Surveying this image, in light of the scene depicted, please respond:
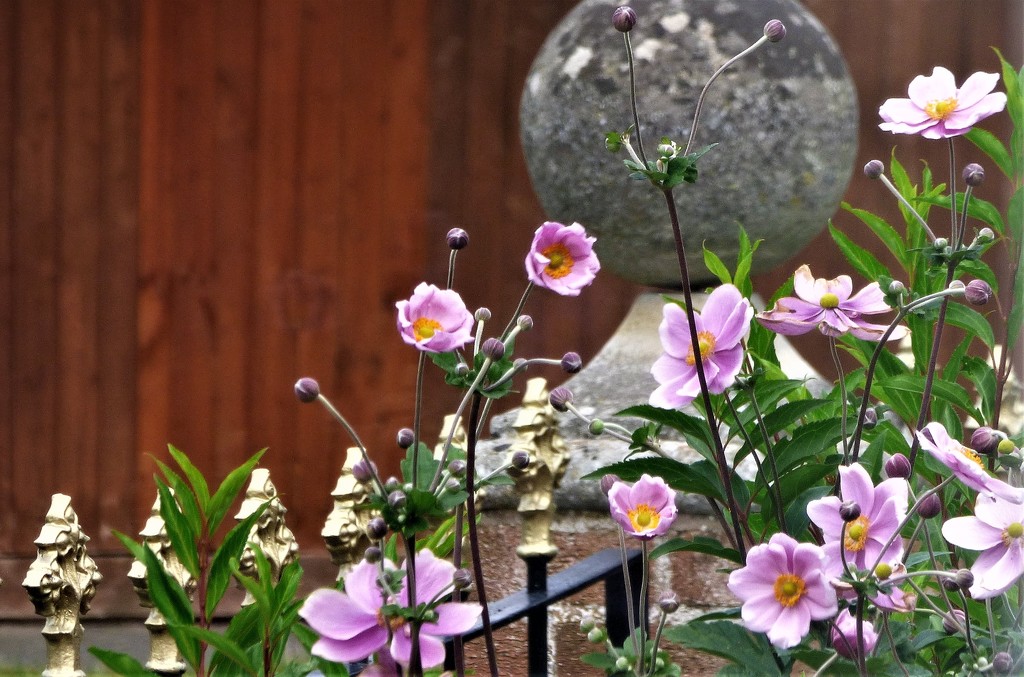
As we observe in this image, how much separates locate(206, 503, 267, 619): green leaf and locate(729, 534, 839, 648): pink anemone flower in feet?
1.45

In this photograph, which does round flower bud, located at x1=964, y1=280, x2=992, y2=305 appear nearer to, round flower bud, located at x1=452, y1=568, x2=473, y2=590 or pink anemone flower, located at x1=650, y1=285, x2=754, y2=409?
pink anemone flower, located at x1=650, y1=285, x2=754, y2=409

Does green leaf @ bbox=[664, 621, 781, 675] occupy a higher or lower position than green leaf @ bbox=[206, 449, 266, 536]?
lower

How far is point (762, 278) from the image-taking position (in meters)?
4.33

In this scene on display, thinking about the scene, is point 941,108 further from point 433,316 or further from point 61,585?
point 61,585

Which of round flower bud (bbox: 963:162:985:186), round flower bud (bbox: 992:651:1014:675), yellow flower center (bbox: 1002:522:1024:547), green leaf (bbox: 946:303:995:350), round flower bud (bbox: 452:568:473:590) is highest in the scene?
round flower bud (bbox: 963:162:985:186)

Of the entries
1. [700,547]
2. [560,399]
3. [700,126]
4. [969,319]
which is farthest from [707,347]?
[700,126]

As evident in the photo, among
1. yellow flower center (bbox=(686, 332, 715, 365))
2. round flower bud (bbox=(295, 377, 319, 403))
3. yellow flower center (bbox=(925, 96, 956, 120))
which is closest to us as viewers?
round flower bud (bbox=(295, 377, 319, 403))

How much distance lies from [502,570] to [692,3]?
1139 millimetres

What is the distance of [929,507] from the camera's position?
2.79ft

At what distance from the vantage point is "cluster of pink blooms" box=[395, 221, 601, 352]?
82cm

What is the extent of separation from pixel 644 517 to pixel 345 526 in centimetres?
53

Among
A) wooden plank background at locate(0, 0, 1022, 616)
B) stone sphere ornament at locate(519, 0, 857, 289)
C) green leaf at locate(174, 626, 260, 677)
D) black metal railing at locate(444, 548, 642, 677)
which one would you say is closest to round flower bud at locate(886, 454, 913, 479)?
green leaf at locate(174, 626, 260, 677)

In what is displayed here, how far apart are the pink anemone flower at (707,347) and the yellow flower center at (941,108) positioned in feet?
0.83

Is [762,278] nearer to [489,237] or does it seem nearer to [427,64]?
[489,237]
